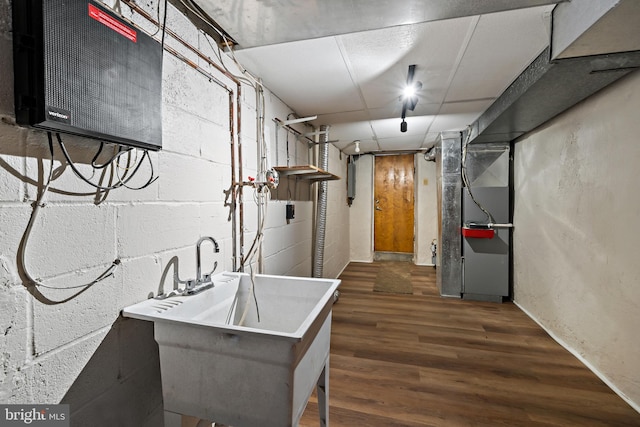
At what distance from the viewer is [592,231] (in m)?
1.96

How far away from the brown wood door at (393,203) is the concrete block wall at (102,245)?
14.6 ft

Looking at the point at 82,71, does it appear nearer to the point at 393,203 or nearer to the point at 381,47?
the point at 381,47

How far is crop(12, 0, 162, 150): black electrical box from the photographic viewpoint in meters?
0.67

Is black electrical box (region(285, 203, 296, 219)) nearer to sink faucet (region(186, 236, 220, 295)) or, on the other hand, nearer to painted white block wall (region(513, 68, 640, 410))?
sink faucet (region(186, 236, 220, 295))

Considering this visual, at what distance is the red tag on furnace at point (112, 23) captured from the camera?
30.7 inches

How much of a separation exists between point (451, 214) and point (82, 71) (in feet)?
12.0

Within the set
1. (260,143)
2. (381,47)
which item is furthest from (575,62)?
(260,143)

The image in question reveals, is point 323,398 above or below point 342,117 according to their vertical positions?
below

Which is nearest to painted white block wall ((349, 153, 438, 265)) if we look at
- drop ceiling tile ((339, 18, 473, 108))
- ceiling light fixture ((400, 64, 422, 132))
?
ceiling light fixture ((400, 64, 422, 132))

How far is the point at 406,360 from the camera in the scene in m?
2.10

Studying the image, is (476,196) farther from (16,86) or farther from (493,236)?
(16,86)

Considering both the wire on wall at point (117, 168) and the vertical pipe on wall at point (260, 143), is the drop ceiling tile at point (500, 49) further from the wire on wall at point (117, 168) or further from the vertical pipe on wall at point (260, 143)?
the wire on wall at point (117, 168)

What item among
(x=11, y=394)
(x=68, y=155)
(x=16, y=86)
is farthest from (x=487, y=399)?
(x=16, y=86)

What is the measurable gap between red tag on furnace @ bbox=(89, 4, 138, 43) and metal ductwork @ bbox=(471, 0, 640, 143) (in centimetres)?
175
